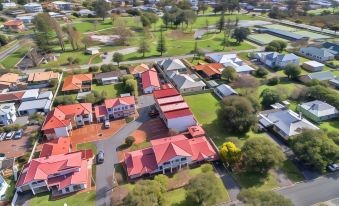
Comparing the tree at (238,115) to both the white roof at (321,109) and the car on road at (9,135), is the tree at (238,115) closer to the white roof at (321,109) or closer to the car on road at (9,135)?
the white roof at (321,109)

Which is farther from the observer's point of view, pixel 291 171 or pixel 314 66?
pixel 314 66

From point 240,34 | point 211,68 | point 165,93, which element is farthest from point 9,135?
point 240,34

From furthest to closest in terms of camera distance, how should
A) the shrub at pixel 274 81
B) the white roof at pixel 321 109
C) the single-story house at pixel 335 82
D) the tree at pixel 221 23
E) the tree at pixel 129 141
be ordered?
the tree at pixel 221 23, the shrub at pixel 274 81, the single-story house at pixel 335 82, the white roof at pixel 321 109, the tree at pixel 129 141

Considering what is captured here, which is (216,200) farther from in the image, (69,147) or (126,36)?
(126,36)

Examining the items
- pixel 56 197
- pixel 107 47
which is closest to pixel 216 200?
pixel 56 197

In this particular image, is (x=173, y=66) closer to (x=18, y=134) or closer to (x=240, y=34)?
(x=240, y=34)

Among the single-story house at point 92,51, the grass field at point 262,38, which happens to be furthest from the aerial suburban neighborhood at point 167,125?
the grass field at point 262,38
